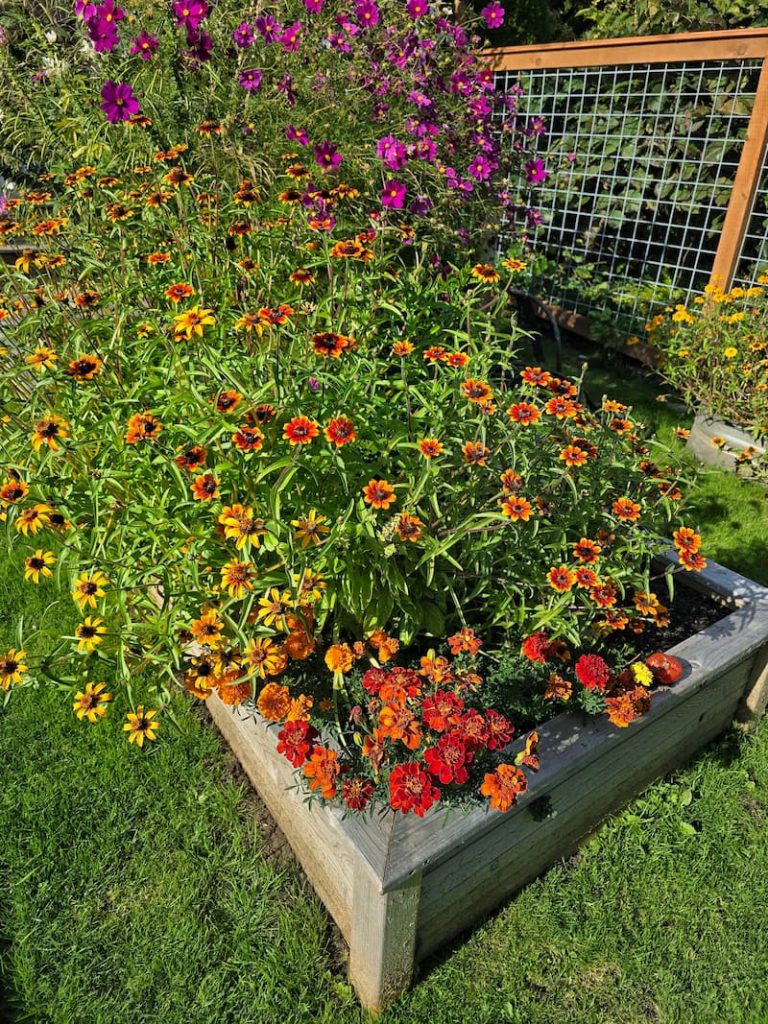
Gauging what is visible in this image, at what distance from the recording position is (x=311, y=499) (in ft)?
4.90

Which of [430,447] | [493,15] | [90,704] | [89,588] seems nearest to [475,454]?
[430,447]

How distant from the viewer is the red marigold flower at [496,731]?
1.32 meters

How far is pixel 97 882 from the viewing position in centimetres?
170

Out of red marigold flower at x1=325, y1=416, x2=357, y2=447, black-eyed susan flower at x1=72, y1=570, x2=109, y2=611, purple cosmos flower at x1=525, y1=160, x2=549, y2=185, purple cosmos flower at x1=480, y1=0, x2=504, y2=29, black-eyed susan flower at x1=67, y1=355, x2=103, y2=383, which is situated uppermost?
purple cosmos flower at x1=480, y1=0, x2=504, y2=29

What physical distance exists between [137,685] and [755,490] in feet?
9.03

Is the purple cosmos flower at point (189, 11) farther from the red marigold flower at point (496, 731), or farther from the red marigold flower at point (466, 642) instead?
the red marigold flower at point (496, 731)

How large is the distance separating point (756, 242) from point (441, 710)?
162 inches

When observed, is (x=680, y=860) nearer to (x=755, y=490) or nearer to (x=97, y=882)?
(x=97, y=882)

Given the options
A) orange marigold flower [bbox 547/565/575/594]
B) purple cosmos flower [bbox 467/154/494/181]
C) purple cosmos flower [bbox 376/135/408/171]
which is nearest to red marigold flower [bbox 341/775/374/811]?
orange marigold flower [bbox 547/565/575/594]

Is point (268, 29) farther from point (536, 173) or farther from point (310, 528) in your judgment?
point (310, 528)

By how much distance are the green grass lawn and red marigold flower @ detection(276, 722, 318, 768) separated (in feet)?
1.77

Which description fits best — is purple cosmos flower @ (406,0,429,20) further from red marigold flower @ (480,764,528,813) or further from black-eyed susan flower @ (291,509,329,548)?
red marigold flower @ (480,764,528,813)

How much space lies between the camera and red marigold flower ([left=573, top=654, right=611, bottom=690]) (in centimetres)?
149

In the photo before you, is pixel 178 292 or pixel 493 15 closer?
pixel 178 292
